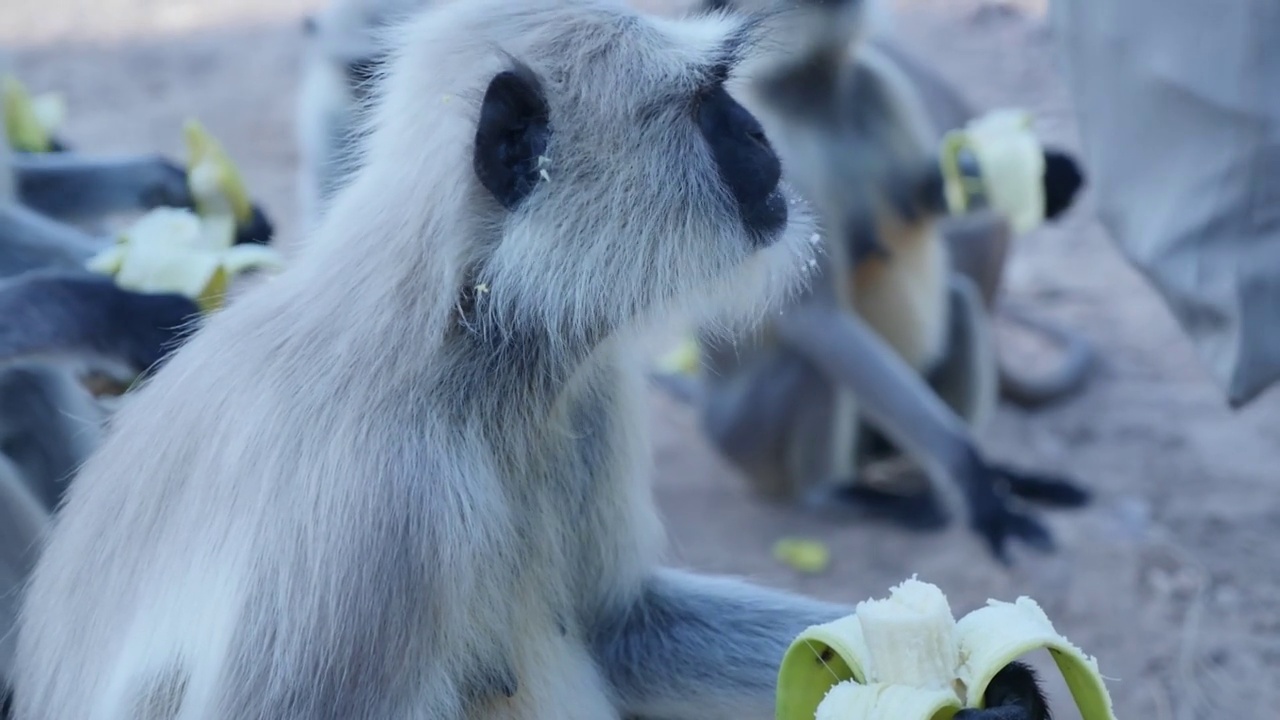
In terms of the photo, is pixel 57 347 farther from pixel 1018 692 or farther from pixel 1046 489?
pixel 1046 489

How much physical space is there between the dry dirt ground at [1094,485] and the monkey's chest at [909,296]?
0.50 m

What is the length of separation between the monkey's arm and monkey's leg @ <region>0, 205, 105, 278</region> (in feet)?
1.12

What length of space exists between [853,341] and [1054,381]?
109cm

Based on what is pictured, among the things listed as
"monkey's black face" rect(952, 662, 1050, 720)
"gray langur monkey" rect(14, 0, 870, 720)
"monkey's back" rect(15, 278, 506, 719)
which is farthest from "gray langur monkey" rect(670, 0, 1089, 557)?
"monkey's back" rect(15, 278, 506, 719)

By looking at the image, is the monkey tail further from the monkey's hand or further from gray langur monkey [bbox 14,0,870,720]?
gray langur monkey [bbox 14,0,870,720]

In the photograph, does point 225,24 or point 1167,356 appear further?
point 225,24

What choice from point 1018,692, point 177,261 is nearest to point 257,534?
point 1018,692

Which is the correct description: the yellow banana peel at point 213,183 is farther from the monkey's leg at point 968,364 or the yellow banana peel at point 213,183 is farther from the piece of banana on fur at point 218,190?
the monkey's leg at point 968,364

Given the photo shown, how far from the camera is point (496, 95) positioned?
5.59 feet

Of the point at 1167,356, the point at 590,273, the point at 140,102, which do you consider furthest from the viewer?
the point at 140,102

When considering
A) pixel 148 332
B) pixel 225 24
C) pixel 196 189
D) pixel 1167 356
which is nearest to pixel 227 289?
pixel 148 332

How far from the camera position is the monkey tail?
4.79m

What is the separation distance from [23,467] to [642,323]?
1631 millimetres

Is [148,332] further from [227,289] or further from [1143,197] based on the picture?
[1143,197]
